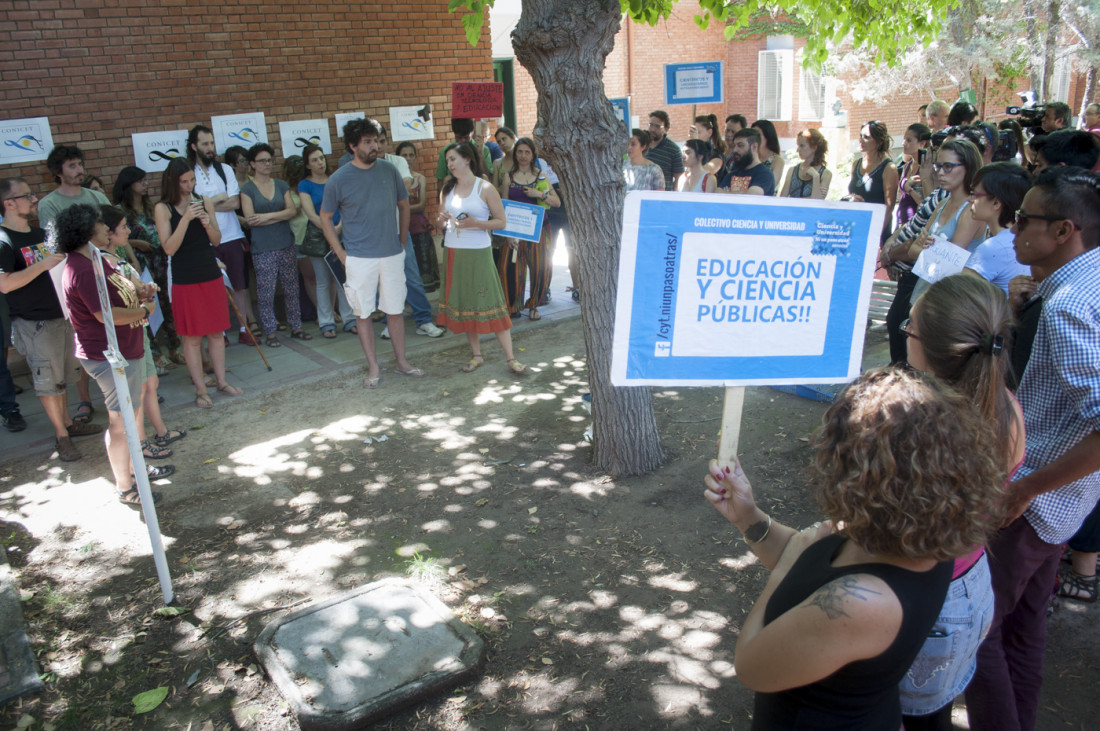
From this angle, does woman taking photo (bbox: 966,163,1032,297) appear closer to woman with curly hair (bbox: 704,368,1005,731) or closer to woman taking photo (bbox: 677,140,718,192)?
woman with curly hair (bbox: 704,368,1005,731)

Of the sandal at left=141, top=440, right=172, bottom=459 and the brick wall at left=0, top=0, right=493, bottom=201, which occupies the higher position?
the brick wall at left=0, top=0, right=493, bottom=201

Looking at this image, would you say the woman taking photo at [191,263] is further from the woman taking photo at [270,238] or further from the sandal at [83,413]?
the woman taking photo at [270,238]

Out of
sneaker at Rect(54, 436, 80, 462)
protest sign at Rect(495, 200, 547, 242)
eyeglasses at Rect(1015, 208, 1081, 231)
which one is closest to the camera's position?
eyeglasses at Rect(1015, 208, 1081, 231)

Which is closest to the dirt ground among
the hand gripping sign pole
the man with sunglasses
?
the hand gripping sign pole

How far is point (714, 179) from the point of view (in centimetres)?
849

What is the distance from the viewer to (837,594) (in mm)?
1579

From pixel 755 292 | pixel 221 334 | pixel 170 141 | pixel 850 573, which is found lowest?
pixel 221 334

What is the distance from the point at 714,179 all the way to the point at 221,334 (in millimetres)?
5214

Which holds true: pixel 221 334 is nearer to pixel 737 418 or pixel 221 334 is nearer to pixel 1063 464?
pixel 737 418

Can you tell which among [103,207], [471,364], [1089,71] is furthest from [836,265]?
[1089,71]

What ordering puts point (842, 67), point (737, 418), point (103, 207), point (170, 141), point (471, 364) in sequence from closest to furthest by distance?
point (737, 418) → point (103, 207) → point (471, 364) → point (170, 141) → point (842, 67)

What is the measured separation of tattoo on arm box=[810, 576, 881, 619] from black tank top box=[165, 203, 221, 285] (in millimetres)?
6141

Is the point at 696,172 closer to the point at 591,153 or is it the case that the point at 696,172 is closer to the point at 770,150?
the point at 770,150

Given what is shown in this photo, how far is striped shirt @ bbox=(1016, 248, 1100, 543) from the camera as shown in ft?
8.01
